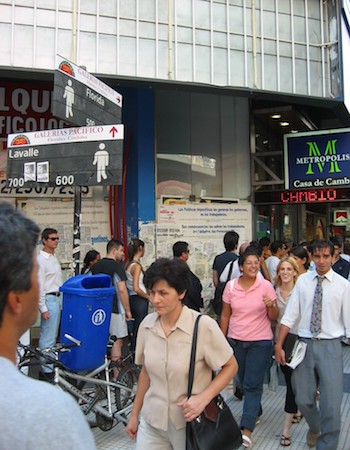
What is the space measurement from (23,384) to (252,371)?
3.94m

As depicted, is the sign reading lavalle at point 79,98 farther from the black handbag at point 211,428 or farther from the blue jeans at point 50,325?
the black handbag at point 211,428

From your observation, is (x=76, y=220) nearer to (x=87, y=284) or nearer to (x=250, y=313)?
(x=87, y=284)

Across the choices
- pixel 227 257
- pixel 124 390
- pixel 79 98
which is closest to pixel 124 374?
pixel 124 390

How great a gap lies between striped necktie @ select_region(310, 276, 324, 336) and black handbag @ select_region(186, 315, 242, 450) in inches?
60.9

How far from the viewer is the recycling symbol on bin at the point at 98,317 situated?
15.7 ft

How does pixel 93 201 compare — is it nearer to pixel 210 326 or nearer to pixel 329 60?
pixel 329 60

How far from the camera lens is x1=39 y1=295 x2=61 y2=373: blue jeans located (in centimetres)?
645

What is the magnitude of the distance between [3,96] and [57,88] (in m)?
4.78

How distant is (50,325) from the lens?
6.48 m

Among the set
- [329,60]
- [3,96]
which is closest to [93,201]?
[3,96]

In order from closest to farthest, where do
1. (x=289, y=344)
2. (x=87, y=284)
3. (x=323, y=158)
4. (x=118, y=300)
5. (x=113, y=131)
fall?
1. (x=289, y=344)
2. (x=87, y=284)
3. (x=113, y=131)
4. (x=118, y=300)
5. (x=323, y=158)

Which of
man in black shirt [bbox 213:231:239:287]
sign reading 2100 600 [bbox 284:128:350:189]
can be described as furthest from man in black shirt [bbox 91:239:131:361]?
sign reading 2100 600 [bbox 284:128:350:189]

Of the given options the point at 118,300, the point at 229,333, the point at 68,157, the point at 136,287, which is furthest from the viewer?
the point at 136,287

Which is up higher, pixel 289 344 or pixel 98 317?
pixel 98 317
